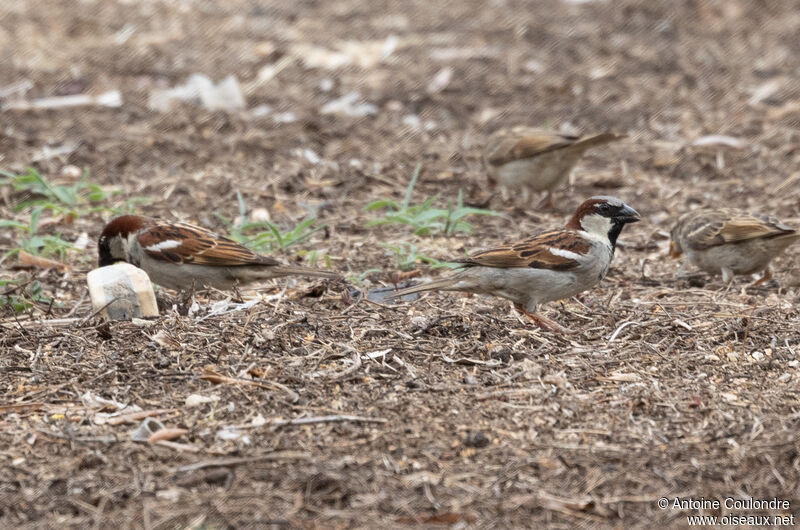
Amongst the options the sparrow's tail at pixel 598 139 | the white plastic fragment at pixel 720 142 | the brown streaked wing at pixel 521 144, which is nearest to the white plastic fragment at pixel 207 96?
the brown streaked wing at pixel 521 144

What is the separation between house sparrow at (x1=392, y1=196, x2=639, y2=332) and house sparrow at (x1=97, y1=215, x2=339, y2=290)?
1011 millimetres

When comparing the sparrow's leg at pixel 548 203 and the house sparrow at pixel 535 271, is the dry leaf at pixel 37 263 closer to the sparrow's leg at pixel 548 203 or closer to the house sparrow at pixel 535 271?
the house sparrow at pixel 535 271

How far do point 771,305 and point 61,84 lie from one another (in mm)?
8312

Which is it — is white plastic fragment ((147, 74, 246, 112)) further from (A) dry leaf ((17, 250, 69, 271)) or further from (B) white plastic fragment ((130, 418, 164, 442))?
(B) white plastic fragment ((130, 418, 164, 442))

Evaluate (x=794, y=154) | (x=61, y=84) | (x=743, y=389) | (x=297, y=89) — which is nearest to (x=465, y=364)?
(x=743, y=389)

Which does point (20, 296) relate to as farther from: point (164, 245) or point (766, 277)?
point (766, 277)

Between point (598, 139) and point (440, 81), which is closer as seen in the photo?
point (598, 139)

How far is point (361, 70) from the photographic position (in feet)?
40.7

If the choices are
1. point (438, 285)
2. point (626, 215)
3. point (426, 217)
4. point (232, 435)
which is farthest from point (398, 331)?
point (426, 217)

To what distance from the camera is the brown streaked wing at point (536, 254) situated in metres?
6.01

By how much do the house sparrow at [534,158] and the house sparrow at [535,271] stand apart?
8.84ft

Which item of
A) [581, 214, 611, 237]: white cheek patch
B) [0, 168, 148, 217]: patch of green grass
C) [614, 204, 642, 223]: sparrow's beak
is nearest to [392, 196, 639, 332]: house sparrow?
[581, 214, 611, 237]: white cheek patch

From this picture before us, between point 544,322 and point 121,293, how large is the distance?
235 cm

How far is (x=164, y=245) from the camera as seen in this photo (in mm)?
6602
